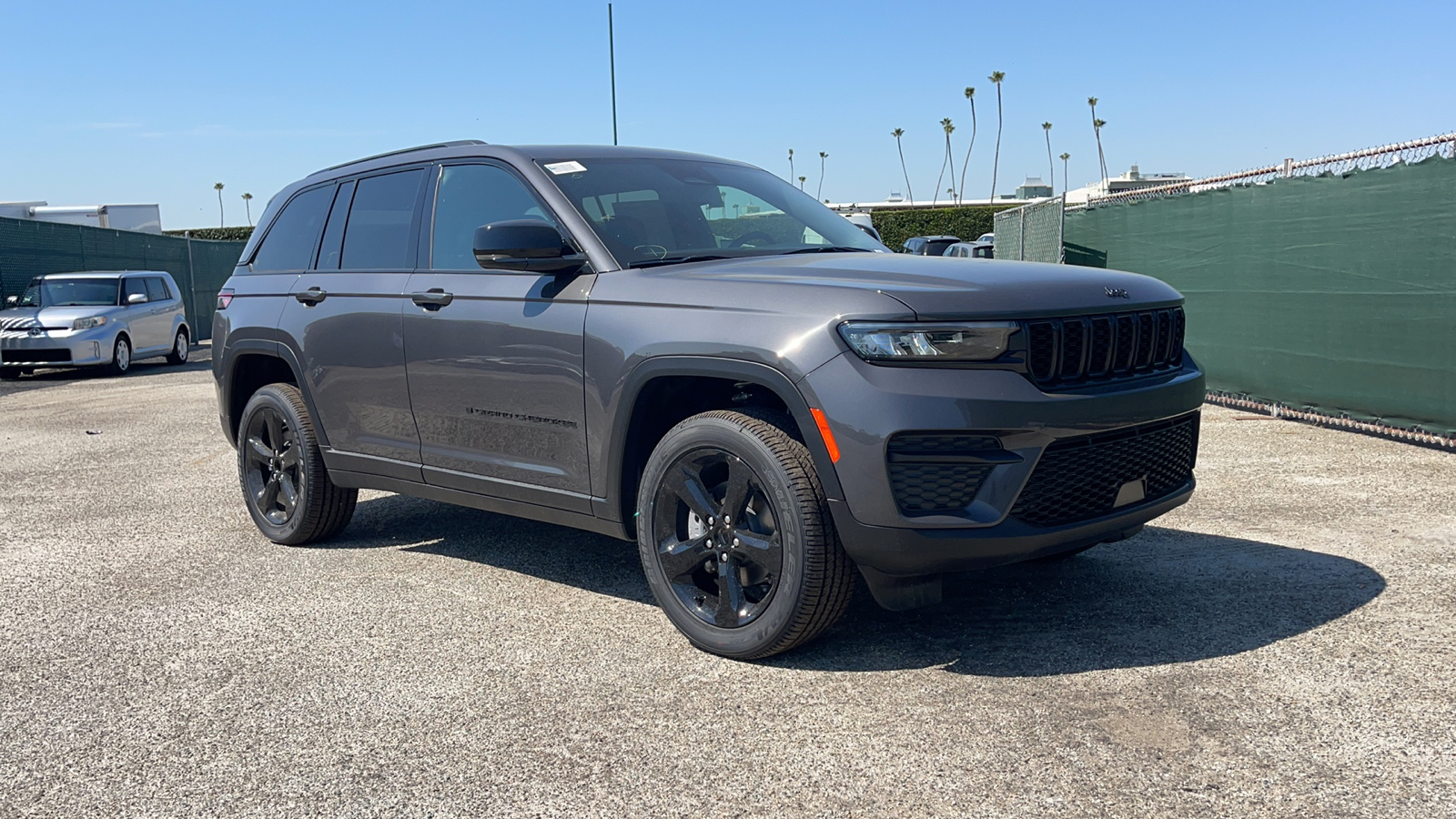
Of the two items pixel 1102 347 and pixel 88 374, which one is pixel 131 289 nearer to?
pixel 88 374

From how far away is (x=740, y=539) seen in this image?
13.5ft

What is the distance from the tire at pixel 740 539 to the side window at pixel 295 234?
2733 mm

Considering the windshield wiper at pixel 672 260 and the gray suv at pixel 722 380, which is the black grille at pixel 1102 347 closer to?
the gray suv at pixel 722 380

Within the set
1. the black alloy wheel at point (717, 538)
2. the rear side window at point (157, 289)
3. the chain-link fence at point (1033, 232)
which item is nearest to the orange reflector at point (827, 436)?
the black alloy wheel at point (717, 538)

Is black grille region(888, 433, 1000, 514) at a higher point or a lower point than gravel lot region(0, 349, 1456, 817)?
higher

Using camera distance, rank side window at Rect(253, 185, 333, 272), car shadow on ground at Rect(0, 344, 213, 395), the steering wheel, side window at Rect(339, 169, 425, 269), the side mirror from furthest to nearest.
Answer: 1. car shadow on ground at Rect(0, 344, 213, 395)
2. side window at Rect(253, 185, 333, 272)
3. side window at Rect(339, 169, 425, 269)
4. the steering wheel
5. the side mirror

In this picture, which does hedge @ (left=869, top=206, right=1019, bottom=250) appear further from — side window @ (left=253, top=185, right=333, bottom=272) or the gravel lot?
the gravel lot

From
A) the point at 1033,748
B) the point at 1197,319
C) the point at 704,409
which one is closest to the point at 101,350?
the point at 1197,319

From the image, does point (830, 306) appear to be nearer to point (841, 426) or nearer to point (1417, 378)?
point (841, 426)

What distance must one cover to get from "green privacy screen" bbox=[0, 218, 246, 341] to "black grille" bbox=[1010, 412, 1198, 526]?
48.9 feet

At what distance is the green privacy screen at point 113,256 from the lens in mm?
20141

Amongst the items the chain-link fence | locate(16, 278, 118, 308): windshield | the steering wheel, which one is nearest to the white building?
locate(16, 278, 118, 308): windshield

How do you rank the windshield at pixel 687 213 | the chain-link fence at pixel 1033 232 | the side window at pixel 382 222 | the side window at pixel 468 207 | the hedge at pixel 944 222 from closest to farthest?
the windshield at pixel 687 213 → the side window at pixel 468 207 → the side window at pixel 382 222 → the chain-link fence at pixel 1033 232 → the hedge at pixel 944 222

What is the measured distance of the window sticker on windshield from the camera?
4.99 m
